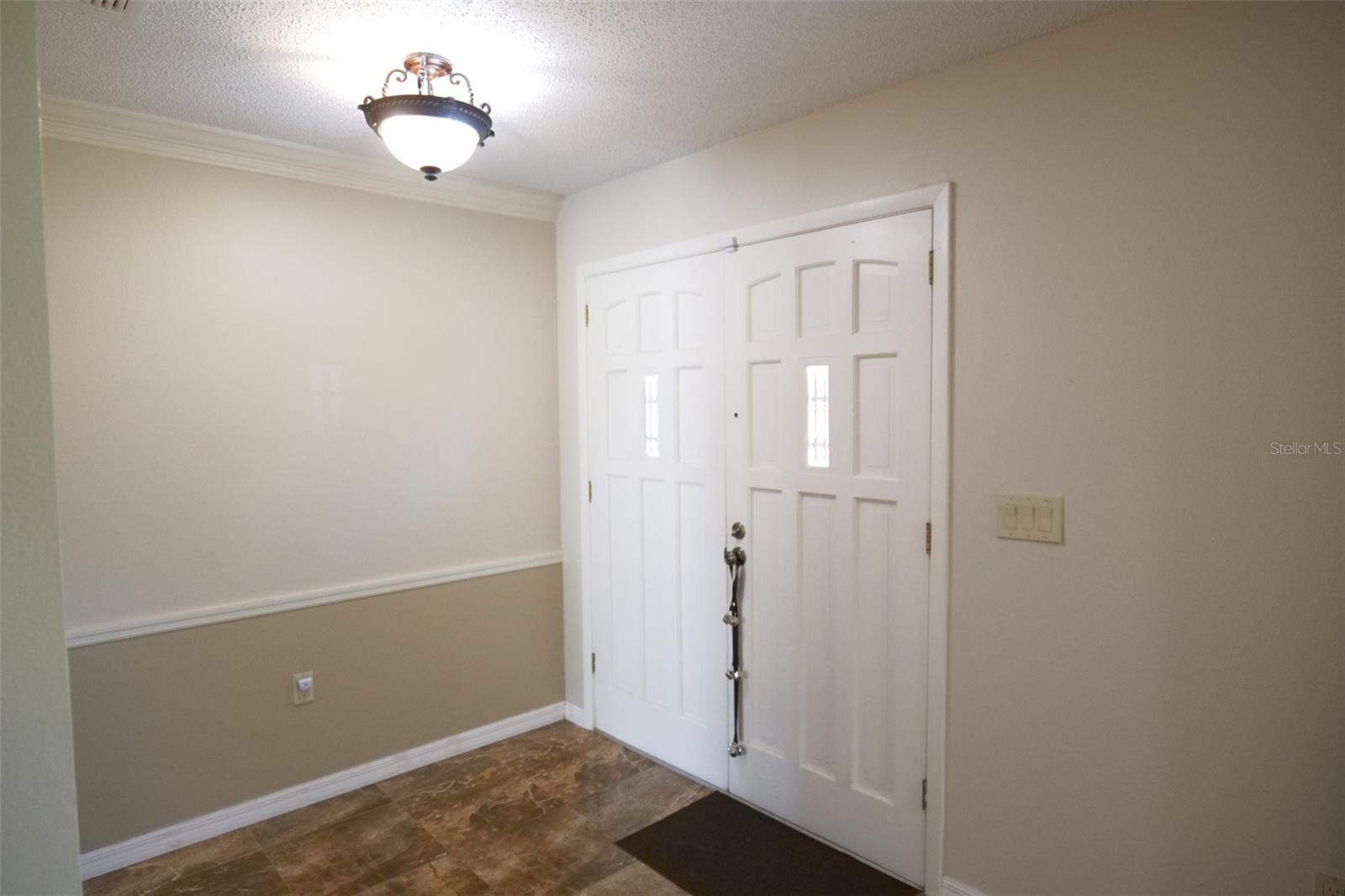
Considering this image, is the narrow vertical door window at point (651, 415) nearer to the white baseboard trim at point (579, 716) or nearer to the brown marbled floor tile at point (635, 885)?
the white baseboard trim at point (579, 716)

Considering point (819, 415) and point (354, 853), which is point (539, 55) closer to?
point (819, 415)

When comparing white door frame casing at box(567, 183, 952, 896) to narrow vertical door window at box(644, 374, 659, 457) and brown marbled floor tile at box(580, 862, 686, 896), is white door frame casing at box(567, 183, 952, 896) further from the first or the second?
narrow vertical door window at box(644, 374, 659, 457)

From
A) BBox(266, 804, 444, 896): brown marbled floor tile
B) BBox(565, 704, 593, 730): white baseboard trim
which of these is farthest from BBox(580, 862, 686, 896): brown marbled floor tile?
BBox(565, 704, 593, 730): white baseboard trim

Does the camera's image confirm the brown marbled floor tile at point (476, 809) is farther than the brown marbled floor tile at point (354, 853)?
Yes

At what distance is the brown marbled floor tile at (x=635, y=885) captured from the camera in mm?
2334

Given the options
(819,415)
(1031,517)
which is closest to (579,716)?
(819,415)

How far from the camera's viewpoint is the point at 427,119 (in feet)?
6.68

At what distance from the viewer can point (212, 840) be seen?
2.64 metres

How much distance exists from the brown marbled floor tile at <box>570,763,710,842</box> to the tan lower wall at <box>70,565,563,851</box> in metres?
0.71

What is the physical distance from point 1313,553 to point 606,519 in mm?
2396

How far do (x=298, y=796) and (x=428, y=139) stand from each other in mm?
2402

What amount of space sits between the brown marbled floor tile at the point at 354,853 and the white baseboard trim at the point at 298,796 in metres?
0.21

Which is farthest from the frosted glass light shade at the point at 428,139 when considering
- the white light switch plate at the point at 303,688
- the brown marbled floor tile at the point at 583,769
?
the brown marbled floor tile at the point at 583,769

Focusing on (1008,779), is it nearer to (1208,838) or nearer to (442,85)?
(1208,838)
